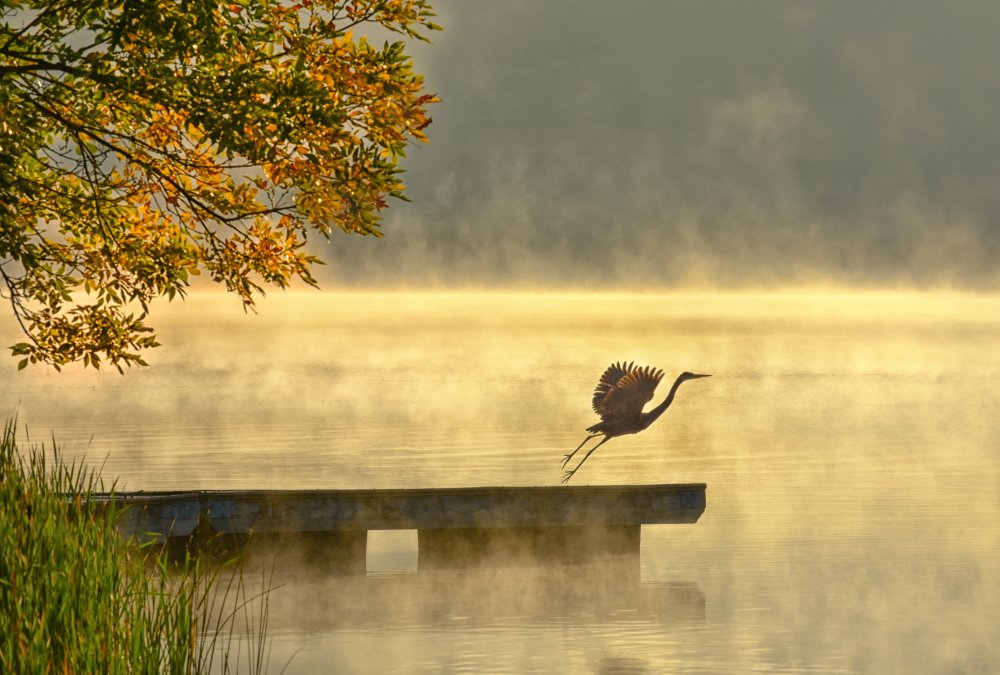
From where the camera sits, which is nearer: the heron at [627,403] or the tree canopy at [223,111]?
the tree canopy at [223,111]

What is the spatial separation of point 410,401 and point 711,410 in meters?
18.7

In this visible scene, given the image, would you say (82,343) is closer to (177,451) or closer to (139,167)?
(139,167)

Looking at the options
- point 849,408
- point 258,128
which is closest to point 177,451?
point 258,128

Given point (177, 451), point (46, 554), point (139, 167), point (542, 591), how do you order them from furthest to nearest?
1. point (177, 451)
2. point (542, 591)
3. point (139, 167)
4. point (46, 554)

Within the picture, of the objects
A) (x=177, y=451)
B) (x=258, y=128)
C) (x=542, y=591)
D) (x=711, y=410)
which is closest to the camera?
(x=258, y=128)

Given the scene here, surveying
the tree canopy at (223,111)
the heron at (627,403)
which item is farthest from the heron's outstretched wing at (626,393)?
the tree canopy at (223,111)

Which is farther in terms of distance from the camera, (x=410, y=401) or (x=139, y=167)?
(x=410, y=401)

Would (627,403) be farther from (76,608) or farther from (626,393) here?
(76,608)

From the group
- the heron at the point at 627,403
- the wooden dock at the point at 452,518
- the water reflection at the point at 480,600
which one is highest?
the heron at the point at 627,403

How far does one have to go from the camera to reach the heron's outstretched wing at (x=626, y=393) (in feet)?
73.5

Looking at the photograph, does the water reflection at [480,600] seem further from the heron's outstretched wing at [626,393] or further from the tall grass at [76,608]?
the tall grass at [76,608]

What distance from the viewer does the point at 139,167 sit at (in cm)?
1361

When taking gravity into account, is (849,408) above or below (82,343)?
above

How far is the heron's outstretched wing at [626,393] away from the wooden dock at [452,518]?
249 cm
